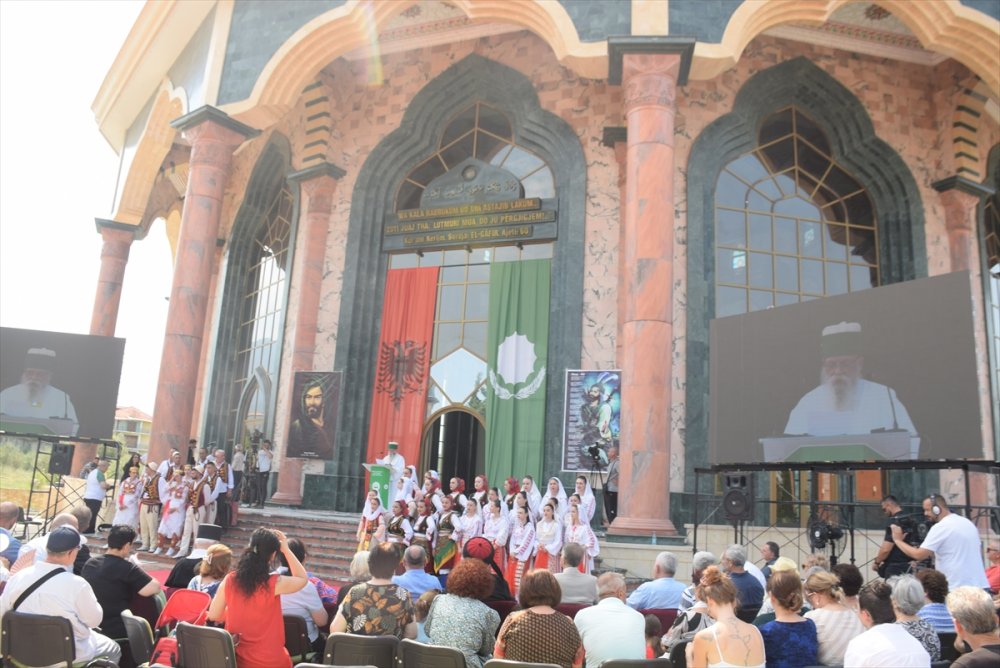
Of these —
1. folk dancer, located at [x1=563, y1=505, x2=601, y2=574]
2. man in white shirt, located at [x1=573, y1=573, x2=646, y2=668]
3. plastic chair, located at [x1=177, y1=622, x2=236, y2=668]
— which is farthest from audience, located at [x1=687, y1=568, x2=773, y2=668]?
folk dancer, located at [x1=563, y1=505, x2=601, y2=574]

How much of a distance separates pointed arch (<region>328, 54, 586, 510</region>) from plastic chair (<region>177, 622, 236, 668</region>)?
11.0 m

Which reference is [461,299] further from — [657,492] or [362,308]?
[657,492]

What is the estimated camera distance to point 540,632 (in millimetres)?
3979

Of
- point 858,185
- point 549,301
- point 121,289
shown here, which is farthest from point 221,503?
point 858,185

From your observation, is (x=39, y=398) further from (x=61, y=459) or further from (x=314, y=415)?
(x=314, y=415)

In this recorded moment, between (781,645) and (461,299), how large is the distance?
514 inches

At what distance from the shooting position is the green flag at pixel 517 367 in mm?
15109

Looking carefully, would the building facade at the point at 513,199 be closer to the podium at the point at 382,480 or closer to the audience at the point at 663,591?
the podium at the point at 382,480

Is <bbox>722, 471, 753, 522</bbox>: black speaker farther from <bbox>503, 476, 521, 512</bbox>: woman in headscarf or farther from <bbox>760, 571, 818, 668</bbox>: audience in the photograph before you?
<bbox>760, 571, 818, 668</bbox>: audience

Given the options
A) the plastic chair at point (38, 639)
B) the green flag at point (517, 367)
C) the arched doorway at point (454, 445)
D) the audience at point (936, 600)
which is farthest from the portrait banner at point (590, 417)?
the plastic chair at point (38, 639)

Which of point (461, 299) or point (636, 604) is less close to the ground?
point (461, 299)

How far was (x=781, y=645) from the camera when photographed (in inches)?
158

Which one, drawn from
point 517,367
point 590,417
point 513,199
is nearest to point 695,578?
point 590,417

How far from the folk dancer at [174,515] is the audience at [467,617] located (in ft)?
31.1
